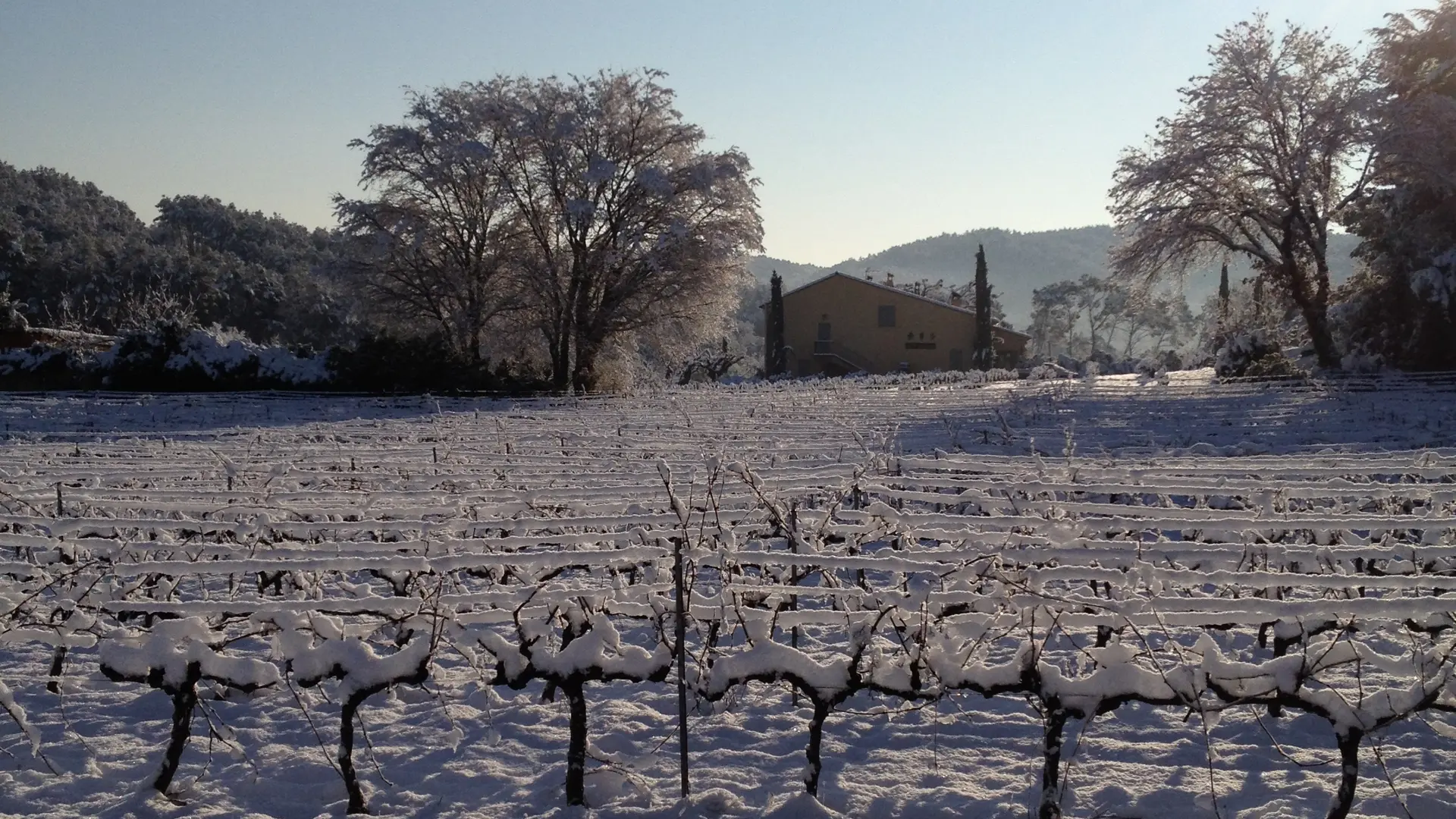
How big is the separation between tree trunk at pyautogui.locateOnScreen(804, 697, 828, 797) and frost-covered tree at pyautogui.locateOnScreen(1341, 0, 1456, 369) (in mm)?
19393

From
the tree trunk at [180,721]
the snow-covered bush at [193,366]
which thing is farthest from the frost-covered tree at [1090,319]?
the tree trunk at [180,721]

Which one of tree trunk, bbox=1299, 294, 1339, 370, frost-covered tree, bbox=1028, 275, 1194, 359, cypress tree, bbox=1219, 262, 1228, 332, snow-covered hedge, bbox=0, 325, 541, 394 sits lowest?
snow-covered hedge, bbox=0, 325, 541, 394

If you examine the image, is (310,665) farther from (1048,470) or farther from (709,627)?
(1048,470)

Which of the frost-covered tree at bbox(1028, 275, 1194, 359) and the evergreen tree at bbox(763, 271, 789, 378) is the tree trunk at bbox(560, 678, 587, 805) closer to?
the evergreen tree at bbox(763, 271, 789, 378)

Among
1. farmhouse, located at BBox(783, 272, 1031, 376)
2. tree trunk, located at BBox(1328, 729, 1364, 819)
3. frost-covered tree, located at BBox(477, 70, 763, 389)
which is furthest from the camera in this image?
farmhouse, located at BBox(783, 272, 1031, 376)

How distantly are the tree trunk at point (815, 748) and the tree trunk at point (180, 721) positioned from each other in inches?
80.6

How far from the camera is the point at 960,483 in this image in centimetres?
562

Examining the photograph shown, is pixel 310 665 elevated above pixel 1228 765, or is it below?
above

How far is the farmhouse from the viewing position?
4262 centimetres

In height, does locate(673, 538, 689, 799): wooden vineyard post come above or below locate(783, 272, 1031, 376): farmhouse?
below

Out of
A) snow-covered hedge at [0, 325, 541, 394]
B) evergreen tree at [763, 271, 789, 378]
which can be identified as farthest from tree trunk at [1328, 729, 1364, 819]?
evergreen tree at [763, 271, 789, 378]

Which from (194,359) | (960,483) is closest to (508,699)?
(960,483)

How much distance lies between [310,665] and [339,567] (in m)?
0.48

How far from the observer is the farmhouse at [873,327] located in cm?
4262
